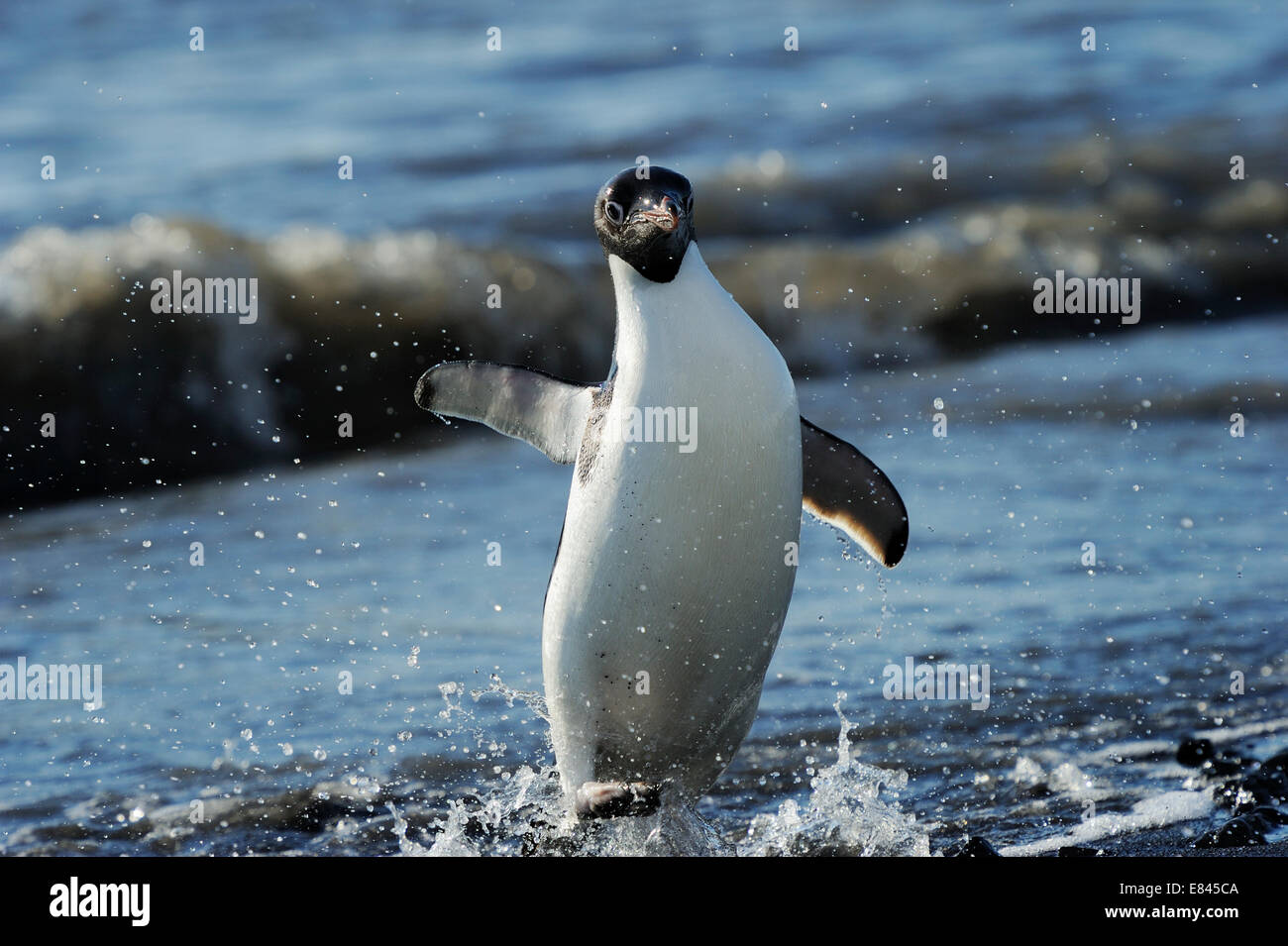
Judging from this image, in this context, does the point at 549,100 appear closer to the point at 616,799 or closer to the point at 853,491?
the point at 853,491

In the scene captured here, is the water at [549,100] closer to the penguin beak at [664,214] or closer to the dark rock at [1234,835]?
the penguin beak at [664,214]

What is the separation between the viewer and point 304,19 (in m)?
16.6

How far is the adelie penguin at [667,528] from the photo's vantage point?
2.88m

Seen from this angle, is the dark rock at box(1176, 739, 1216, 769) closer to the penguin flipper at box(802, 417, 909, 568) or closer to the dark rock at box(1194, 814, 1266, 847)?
the dark rock at box(1194, 814, 1266, 847)

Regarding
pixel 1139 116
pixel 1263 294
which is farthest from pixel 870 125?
pixel 1263 294

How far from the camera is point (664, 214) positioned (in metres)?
2.80

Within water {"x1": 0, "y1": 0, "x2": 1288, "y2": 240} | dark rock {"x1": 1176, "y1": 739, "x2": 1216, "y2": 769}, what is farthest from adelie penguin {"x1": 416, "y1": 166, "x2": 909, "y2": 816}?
water {"x1": 0, "y1": 0, "x2": 1288, "y2": 240}

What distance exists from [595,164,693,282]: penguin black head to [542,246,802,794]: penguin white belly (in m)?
0.06

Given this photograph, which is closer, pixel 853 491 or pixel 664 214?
pixel 664 214

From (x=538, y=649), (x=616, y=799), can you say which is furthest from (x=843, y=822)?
(x=538, y=649)

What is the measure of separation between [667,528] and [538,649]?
1.54 meters

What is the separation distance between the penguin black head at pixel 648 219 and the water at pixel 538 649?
108cm

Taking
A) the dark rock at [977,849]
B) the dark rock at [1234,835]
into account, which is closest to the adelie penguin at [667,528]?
the dark rock at [977,849]
